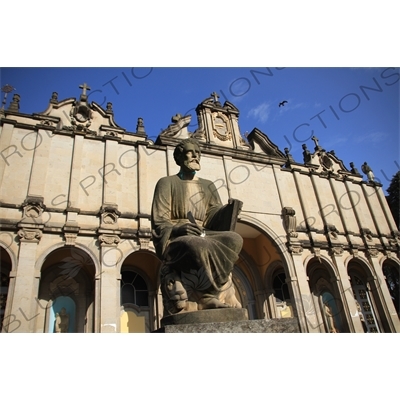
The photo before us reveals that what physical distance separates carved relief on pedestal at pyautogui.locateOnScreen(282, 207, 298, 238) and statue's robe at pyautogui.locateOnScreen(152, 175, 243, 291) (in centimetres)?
1131

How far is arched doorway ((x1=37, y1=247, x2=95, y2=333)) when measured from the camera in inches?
460

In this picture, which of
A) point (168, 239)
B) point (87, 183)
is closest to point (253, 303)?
point (87, 183)

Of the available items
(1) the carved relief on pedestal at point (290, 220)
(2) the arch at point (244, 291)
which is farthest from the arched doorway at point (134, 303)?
(1) the carved relief on pedestal at point (290, 220)

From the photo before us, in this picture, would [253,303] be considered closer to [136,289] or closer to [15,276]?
[136,289]

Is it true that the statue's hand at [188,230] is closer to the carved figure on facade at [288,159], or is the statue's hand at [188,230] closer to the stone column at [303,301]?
the stone column at [303,301]

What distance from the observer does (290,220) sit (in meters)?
15.8

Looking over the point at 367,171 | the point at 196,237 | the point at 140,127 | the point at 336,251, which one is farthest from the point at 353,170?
the point at 196,237

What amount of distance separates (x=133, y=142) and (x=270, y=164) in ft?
25.7

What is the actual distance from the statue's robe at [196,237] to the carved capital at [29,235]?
7.94 metres

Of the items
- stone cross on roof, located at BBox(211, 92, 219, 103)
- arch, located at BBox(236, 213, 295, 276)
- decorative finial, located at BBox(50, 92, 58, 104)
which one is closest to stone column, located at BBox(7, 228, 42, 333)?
decorative finial, located at BBox(50, 92, 58, 104)

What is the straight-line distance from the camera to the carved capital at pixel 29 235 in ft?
35.2

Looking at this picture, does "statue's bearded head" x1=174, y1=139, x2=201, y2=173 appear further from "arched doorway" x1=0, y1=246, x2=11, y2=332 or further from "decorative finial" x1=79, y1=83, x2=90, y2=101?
"decorative finial" x1=79, y1=83, x2=90, y2=101

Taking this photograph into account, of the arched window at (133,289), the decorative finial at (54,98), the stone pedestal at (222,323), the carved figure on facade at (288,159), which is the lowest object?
the stone pedestal at (222,323)

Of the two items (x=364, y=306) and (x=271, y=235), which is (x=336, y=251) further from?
(x=271, y=235)
